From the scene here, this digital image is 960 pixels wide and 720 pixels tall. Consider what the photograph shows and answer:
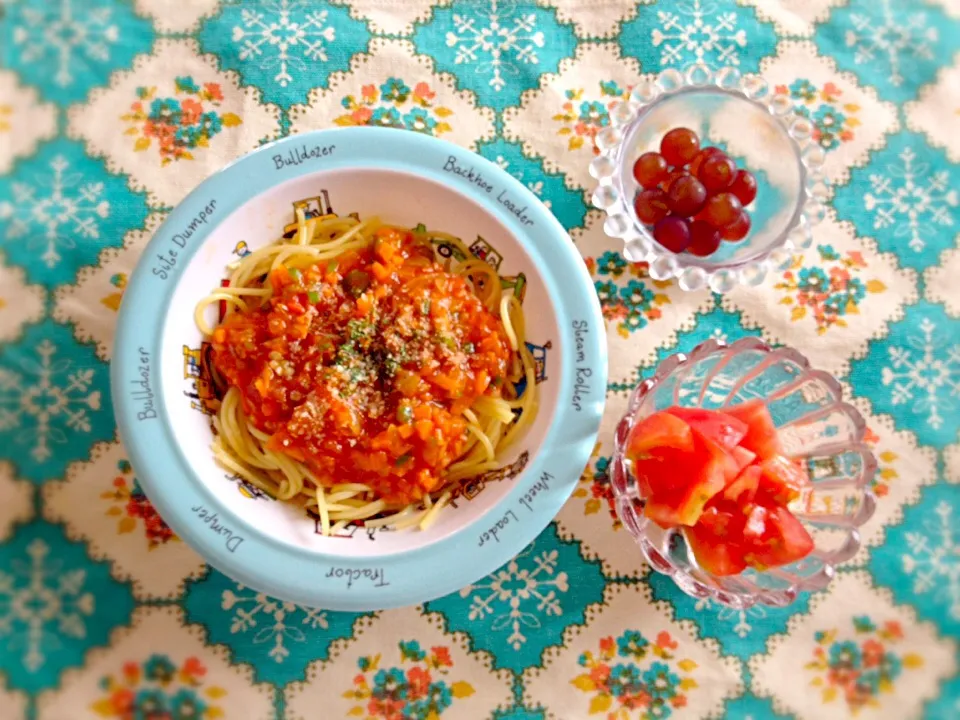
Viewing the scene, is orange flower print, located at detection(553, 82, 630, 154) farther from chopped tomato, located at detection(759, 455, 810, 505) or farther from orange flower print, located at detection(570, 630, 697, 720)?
orange flower print, located at detection(570, 630, 697, 720)

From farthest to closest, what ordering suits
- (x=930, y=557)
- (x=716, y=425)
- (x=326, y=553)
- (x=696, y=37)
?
(x=696, y=37), (x=930, y=557), (x=716, y=425), (x=326, y=553)

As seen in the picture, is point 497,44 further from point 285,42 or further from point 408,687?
point 408,687

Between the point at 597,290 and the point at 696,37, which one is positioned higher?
the point at 696,37

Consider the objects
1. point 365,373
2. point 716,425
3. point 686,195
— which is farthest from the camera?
point 686,195

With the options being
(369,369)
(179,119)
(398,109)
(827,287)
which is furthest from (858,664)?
(179,119)

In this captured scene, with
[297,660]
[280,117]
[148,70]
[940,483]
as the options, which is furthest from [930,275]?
[148,70]

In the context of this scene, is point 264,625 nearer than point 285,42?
Yes

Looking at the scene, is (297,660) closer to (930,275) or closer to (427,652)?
(427,652)

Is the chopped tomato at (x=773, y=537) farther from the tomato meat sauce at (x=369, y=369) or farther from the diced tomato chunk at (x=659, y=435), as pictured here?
the tomato meat sauce at (x=369, y=369)
